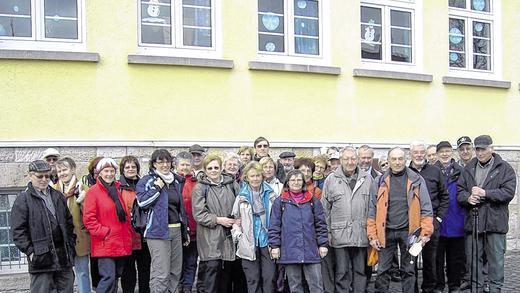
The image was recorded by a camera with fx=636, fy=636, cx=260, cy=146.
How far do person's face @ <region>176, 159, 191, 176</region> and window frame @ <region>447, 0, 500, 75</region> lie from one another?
6347 millimetres

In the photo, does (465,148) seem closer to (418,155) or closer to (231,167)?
(418,155)

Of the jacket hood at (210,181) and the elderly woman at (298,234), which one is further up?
the jacket hood at (210,181)

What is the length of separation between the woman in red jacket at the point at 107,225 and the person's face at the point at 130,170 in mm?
195

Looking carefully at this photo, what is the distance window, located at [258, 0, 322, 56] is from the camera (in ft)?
33.6

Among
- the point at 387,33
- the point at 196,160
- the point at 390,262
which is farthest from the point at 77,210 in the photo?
the point at 387,33

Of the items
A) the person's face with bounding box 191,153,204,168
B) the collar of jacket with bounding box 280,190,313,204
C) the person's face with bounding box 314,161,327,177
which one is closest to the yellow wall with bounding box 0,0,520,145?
the person's face with bounding box 191,153,204,168

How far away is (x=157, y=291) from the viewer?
7062mm

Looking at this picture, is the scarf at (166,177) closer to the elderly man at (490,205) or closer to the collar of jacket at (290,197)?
the collar of jacket at (290,197)

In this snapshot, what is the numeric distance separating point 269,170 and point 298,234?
2.91 feet

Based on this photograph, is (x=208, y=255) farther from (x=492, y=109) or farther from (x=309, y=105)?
(x=492, y=109)

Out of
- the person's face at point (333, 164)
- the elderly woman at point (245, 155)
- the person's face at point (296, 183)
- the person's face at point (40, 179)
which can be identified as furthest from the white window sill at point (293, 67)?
the person's face at point (40, 179)

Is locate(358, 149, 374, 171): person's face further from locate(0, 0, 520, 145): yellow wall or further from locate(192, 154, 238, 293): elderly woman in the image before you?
locate(0, 0, 520, 145): yellow wall

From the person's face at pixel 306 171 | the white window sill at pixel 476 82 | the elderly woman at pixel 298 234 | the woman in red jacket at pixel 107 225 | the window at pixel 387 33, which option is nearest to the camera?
the woman in red jacket at pixel 107 225

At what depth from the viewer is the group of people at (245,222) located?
6898mm
